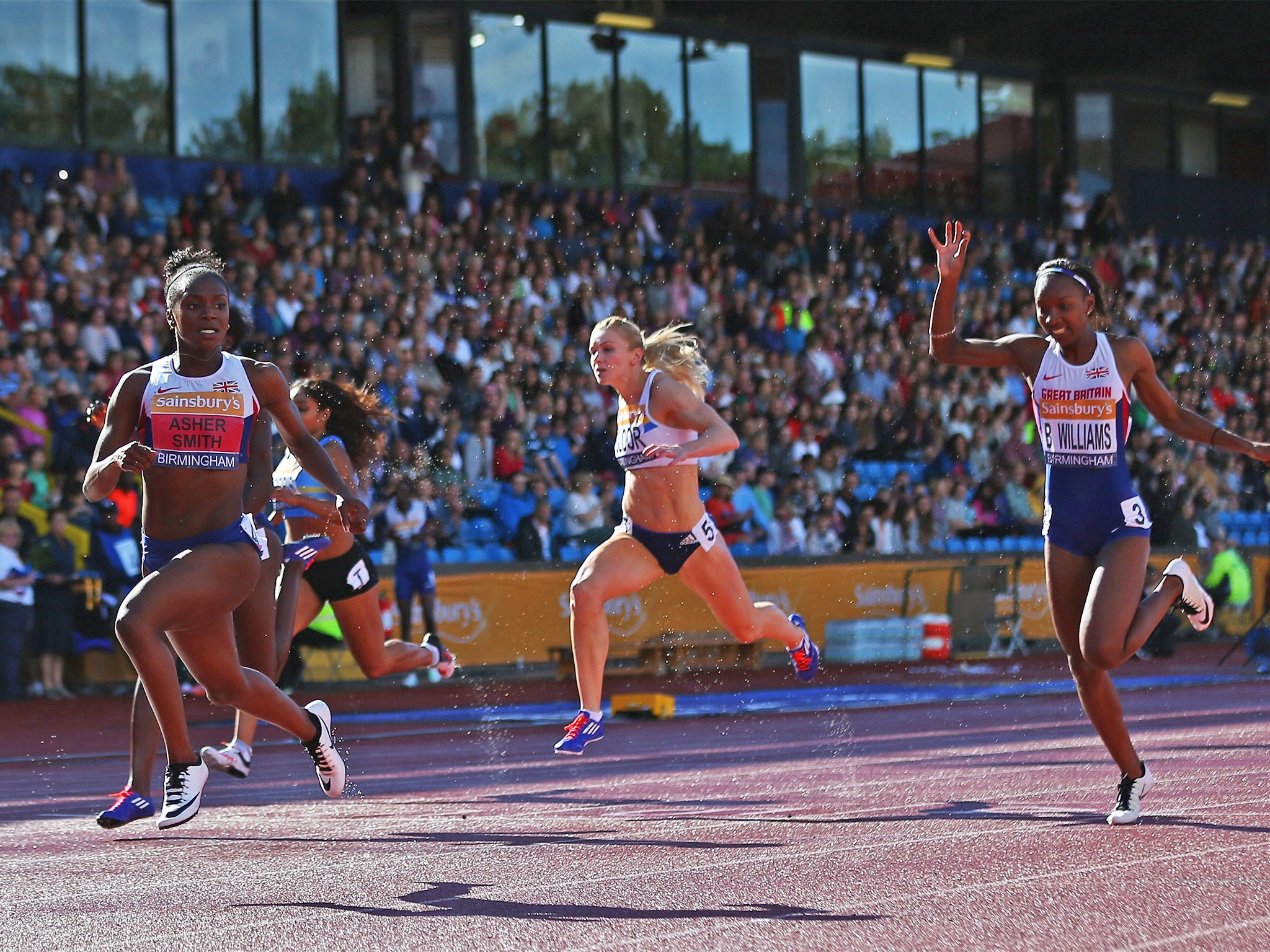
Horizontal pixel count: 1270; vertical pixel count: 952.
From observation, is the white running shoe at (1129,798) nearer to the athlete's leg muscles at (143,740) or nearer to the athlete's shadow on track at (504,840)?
the athlete's shadow on track at (504,840)

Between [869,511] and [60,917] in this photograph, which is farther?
[869,511]

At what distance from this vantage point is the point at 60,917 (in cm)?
511

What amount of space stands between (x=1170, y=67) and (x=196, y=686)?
26.9 meters

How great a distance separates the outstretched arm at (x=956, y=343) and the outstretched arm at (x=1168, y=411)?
1.20ft

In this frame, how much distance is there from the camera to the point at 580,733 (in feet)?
27.2

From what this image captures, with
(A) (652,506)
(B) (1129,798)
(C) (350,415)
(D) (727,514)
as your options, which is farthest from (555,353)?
(B) (1129,798)

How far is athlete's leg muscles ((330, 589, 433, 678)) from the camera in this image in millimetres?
9164

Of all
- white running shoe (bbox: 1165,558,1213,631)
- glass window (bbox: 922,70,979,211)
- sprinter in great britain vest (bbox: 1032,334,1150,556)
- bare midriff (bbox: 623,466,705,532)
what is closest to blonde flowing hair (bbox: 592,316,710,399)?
bare midriff (bbox: 623,466,705,532)

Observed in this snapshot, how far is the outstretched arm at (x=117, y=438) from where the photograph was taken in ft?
20.1

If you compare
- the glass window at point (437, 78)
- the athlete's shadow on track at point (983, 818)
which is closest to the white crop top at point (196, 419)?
the athlete's shadow on track at point (983, 818)

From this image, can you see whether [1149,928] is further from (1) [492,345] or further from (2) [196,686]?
(1) [492,345]

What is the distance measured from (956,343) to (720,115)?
74.3ft

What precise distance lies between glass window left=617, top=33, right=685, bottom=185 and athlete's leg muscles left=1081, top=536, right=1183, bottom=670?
21.6 meters

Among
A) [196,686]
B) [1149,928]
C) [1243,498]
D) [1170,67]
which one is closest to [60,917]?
[1149,928]
